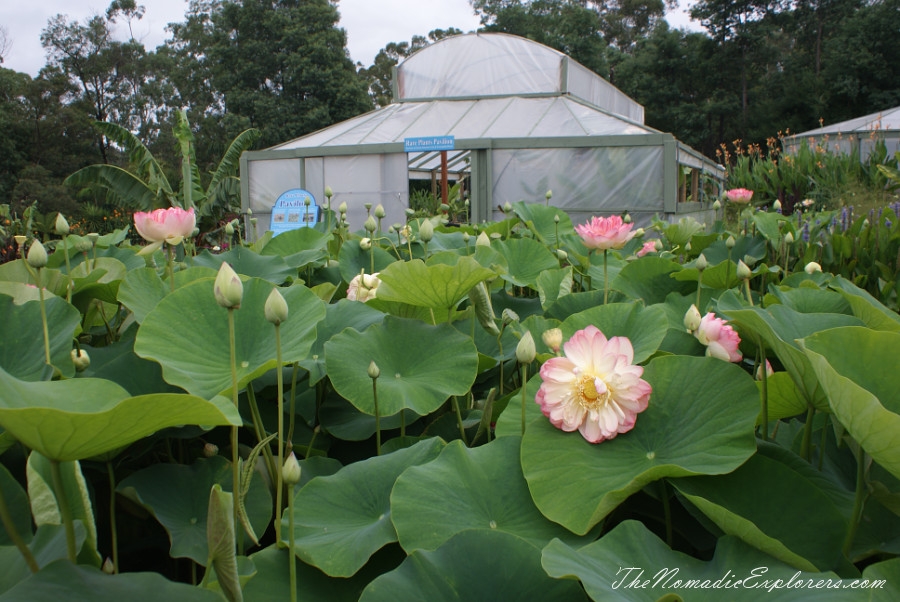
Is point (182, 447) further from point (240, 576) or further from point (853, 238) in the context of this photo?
point (853, 238)

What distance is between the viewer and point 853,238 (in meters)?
1.72

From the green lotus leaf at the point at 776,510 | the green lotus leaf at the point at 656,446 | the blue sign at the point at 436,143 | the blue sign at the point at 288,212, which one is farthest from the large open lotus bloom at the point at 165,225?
the blue sign at the point at 436,143

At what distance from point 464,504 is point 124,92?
23.5 metres

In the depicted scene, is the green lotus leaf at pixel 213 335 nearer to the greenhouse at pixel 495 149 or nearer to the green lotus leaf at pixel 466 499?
the green lotus leaf at pixel 466 499

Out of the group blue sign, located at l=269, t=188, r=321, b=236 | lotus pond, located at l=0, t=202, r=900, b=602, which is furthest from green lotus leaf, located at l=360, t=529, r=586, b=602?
blue sign, located at l=269, t=188, r=321, b=236

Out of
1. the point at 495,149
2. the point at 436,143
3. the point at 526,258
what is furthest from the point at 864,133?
the point at 526,258

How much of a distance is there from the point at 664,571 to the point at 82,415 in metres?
0.35

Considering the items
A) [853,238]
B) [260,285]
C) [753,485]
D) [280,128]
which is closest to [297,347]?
[260,285]

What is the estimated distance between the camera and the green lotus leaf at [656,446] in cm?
46

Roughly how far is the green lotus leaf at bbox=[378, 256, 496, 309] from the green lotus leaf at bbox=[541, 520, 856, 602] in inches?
12.8

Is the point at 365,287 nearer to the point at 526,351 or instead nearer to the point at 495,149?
the point at 526,351

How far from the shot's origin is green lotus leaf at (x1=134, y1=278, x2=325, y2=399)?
0.58 metres

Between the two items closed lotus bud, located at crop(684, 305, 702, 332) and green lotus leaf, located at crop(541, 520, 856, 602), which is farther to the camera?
closed lotus bud, located at crop(684, 305, 702, 332)

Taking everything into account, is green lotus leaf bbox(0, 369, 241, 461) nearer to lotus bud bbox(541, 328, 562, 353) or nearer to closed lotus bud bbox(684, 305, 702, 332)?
lotus bud bbox(541, 328, 562, 353)
